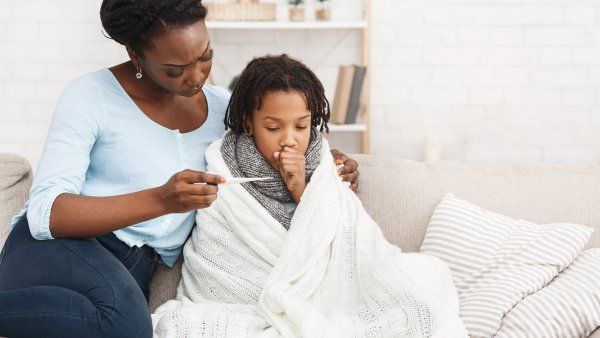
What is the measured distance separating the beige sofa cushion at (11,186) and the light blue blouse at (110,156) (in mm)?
204

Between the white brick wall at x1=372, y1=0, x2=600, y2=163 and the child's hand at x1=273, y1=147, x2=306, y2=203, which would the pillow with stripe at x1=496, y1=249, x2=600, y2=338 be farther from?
the white brick wall at x1=372, y1=0, x2=600, y2=163

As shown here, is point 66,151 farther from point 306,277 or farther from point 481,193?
point 481,193

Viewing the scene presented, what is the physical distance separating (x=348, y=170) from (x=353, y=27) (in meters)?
1.65

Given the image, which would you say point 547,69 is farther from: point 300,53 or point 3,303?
point 3,303

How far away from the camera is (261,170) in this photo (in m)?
1.86

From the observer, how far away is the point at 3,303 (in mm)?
1500

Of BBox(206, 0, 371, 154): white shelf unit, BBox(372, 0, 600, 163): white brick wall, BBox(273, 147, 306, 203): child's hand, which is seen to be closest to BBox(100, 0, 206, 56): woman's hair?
BBox(273, 147, 306, 203): child's hand

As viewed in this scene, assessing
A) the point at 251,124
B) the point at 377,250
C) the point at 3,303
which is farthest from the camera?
the point at 251,124

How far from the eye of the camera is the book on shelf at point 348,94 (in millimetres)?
3312

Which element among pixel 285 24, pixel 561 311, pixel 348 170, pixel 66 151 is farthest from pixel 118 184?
pixel 285 24

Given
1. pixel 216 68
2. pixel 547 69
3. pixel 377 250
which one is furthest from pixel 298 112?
pixel 547 69

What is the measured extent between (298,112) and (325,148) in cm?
14

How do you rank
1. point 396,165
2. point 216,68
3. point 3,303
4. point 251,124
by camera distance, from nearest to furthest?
1. point 3,303
2. point 251,124
3. point 396,165
4. point 216,68

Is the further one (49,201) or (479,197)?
(479,197)
